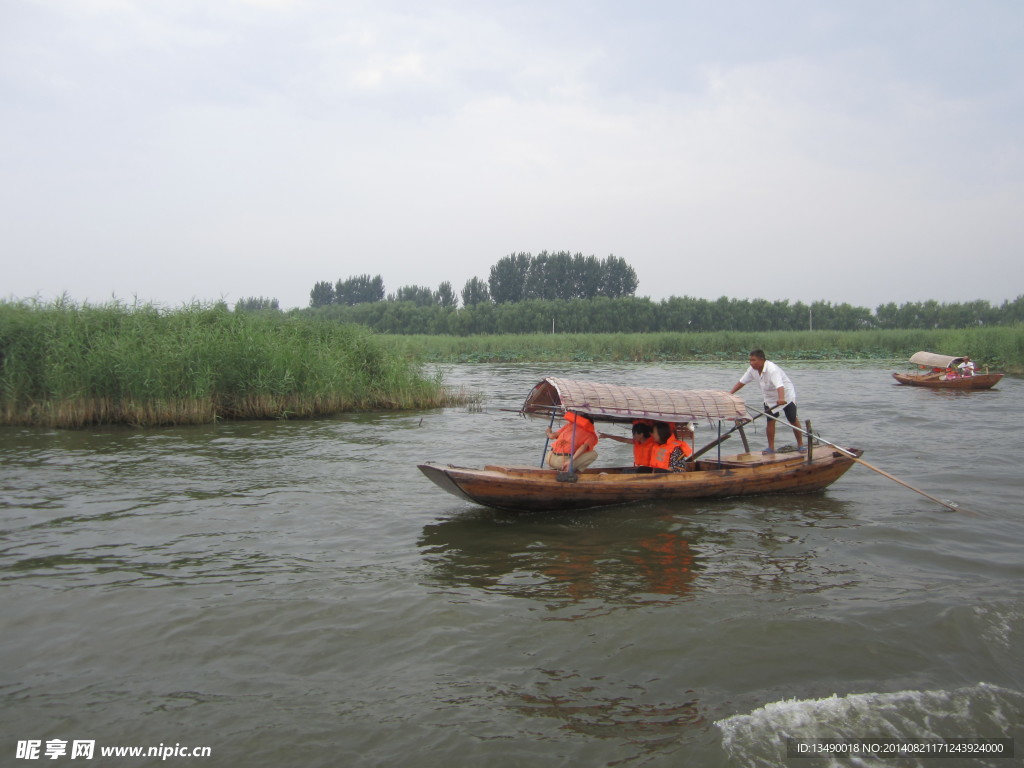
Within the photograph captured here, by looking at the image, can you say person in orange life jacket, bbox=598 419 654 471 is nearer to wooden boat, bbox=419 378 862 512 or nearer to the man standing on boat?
wooden boat, bbox=419 378 862 512

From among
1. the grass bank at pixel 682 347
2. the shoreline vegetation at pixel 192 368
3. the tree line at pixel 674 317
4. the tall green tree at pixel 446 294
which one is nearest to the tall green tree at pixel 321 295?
the tall green tree at pixel 446 294

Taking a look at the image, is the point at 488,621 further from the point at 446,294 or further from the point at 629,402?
the point at 446,294

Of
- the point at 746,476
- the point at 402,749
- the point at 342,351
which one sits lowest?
the point at 402,749

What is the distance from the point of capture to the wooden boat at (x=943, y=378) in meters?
17.9

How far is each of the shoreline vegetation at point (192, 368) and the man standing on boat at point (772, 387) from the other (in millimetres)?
7866

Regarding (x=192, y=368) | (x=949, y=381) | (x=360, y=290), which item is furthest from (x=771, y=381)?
(x=360, y=290)

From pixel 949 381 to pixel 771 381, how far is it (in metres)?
12.1

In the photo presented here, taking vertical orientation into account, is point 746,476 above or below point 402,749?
above

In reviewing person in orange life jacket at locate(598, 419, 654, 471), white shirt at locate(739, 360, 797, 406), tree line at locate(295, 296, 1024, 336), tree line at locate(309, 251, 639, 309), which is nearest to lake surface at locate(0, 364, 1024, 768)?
person in orange life jacket at locate(598, 419, 654, 471)

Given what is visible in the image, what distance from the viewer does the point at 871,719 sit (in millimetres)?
3777

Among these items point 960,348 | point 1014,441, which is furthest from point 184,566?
point 960,348

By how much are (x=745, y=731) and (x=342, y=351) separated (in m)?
12.9

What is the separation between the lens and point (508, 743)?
357 centimetres

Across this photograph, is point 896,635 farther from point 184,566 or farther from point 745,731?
point 184,566
